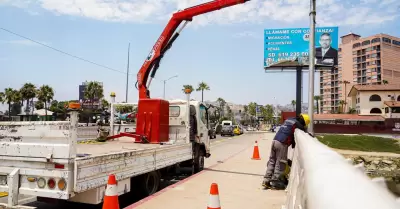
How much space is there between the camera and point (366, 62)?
12544 centimetres

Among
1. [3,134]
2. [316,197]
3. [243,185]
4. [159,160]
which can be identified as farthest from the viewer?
[243,185]

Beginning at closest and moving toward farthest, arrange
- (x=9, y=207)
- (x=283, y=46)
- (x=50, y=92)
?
1. (x=9, y=207)
2. (x=283, y=46)
3. (x=50, y=92)

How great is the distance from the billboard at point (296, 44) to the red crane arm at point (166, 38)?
19859 millimetres

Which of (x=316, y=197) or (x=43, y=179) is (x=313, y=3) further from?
(x=316, y=197)

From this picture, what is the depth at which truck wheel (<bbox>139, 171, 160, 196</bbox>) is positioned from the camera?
679 cm

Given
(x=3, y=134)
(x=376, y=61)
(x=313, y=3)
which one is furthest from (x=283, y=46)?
(x=376, y=61)

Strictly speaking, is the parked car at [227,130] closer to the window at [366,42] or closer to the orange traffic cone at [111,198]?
the orange traffic cone at [111,198]

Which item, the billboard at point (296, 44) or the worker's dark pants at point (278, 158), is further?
the billboard at point (296, 44)

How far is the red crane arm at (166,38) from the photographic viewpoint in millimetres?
11859

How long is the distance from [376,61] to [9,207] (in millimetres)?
134526

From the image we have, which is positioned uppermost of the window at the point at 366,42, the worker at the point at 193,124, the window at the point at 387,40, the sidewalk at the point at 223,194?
the window at the point at 387,40

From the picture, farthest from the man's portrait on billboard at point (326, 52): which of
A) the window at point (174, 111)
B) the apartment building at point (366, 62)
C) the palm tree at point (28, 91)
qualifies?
the apartment building at point (366, 62)

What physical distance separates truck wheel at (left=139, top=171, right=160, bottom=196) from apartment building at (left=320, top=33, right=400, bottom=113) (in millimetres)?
113662

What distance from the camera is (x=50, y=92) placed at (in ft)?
243
